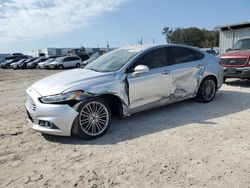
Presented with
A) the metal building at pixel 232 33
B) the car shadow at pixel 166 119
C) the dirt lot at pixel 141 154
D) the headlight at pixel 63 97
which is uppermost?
the metal building at pixel 232 33

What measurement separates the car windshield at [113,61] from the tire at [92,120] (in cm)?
89

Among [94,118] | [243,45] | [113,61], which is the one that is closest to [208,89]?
[113,61]

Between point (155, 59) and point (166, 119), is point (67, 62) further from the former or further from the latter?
point (166, 119)

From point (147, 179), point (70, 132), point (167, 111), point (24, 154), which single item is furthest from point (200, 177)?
point (167, 111)

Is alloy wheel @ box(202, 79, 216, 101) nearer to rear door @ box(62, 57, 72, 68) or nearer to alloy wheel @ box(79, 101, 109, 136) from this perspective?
alloy wheel @ box(79, 101, 109, 136)

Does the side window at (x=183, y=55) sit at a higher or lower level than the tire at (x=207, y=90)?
higher

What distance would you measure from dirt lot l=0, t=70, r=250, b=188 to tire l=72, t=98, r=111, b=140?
0.47 ft

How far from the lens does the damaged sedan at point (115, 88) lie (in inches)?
189

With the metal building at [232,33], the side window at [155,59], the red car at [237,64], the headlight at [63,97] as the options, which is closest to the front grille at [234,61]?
the red car at [237,64]

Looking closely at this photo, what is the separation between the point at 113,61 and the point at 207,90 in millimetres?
2806

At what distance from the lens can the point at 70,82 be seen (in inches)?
199

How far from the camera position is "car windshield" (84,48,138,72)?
577 cm

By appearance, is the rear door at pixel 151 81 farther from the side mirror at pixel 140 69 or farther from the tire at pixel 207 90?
the tire at pixel 207 90

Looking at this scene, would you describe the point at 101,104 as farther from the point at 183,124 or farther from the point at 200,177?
the point at 200,177
